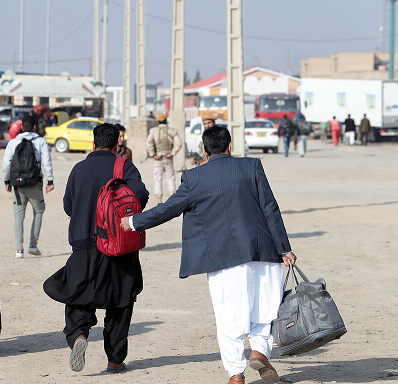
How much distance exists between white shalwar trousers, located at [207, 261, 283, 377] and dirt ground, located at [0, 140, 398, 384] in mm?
442

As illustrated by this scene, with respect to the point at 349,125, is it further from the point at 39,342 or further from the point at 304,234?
the point at 39,342

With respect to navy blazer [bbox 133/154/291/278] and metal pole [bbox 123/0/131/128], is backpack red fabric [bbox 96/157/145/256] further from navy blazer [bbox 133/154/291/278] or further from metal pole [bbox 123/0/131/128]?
metal pole [bbox 123/0/131/128]

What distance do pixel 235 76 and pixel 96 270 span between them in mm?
10198

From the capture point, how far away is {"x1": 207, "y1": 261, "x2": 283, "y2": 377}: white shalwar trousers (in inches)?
189

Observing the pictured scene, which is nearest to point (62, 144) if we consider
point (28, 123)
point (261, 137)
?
point (261, 137)

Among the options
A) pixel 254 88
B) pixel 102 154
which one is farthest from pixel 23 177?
pixel 254 88

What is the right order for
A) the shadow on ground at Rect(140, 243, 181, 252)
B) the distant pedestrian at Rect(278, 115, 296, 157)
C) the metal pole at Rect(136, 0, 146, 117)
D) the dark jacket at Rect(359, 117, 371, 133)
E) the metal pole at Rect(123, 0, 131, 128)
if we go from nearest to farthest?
the shadow on ground at Rect(140, 243, 181, 252) < the metal pole at Rect(136, 0, 146, 117) < the distant pedestrian at Rect(278, 115, 296, 157) < the metal pole at Rect(123, 0, 131, 128) < the dark jacket at Rect(359, 117, 371, 133)

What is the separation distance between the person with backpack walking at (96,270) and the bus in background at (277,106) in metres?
42.6

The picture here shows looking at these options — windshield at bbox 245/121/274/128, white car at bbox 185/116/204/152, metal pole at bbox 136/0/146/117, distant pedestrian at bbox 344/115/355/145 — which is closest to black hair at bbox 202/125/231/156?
white car at bbox 185/116/204/152

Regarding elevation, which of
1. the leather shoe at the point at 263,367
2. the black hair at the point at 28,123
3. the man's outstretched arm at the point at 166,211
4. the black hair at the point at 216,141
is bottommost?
the leather shoe at the point at 263,367

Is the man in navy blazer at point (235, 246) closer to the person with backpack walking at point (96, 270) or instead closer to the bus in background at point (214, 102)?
the person with backpack walking at point (96, 270)

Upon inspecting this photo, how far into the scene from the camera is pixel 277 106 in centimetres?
4800

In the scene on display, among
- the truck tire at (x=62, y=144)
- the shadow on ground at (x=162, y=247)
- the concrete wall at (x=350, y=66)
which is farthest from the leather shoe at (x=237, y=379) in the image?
the concrete wall at (x=350, y=66)

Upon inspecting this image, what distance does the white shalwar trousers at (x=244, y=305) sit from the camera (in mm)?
4793
